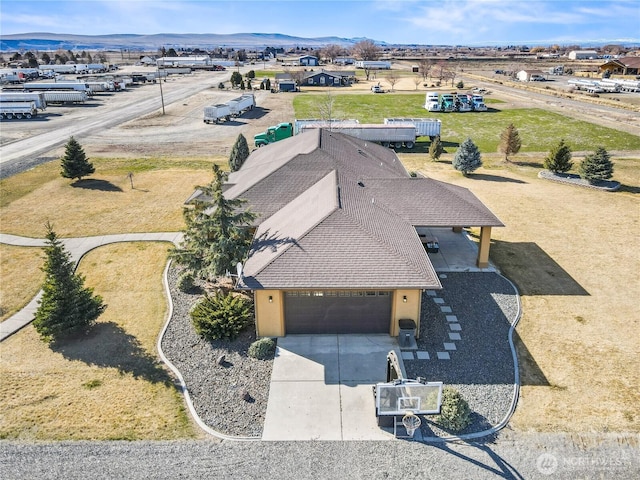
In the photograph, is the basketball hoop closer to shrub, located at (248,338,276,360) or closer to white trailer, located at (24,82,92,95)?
shrub, located at (248,338,276,360)

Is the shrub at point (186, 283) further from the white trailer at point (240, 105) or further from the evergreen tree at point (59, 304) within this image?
the white trailer at point (240, 105)

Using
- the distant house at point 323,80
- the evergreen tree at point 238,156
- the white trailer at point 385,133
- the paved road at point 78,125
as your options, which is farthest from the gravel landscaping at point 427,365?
the distant house at point 323,80

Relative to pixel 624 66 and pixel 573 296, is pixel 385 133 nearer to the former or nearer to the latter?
pixel 573 296

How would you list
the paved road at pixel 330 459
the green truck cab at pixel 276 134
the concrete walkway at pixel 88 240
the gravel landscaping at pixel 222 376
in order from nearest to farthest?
the paved road at pixel 330 459 < the gravel landscaping at pixel 222 376 < the concrete walkway at pixel 88 240 < the green truck cab at pixel 276 134

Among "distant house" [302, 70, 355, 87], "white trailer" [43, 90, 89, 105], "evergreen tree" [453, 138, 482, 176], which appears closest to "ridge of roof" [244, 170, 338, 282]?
"evergreen tree" [453, 138, 482, 176]

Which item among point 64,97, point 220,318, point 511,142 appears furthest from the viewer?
point 64,97

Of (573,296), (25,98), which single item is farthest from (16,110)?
(573,296)

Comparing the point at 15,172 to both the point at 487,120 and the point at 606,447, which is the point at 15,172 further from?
the point at 487,120
